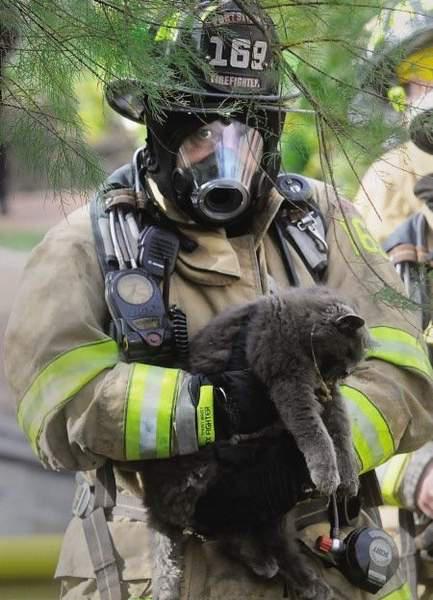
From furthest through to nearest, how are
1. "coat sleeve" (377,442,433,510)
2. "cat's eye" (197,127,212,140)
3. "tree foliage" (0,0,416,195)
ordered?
"coat sleeve" (377,442,433,510), "cat's eye" (197,127,212,140), "tree foliage" (0,0,416,195)

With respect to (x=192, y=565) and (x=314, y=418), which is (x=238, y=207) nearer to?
(x=314, y=418)

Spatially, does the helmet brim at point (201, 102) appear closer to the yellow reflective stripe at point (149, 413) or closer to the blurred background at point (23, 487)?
the yellow reflective stripe at point (149, 413)

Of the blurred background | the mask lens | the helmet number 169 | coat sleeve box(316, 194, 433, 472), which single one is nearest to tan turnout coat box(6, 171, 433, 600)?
coat sleeve box(316, 194, 433, 472)

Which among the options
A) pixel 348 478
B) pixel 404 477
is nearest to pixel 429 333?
pixel 404 477

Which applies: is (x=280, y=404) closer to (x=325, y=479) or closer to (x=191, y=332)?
(x=325, y=479)

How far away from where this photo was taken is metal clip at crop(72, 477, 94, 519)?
366 cm

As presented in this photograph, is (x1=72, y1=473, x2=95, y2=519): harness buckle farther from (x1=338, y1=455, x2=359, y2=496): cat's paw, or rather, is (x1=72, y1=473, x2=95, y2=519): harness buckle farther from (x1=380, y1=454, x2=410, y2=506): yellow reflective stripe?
(x1=380, y1=454, x2=410, y2=506): yellow reflective stripe

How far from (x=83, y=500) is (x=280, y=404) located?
0.62 meters

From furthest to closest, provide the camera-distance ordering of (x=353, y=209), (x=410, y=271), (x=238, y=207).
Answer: (x=410, y=271) < (x=353, y=209) < (x=238, y=207)

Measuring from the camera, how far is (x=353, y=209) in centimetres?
396

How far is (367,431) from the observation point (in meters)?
3.64

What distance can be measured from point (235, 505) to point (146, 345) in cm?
46

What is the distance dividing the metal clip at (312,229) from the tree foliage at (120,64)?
40 centimetres

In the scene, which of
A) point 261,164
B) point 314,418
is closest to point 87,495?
point 314,418
